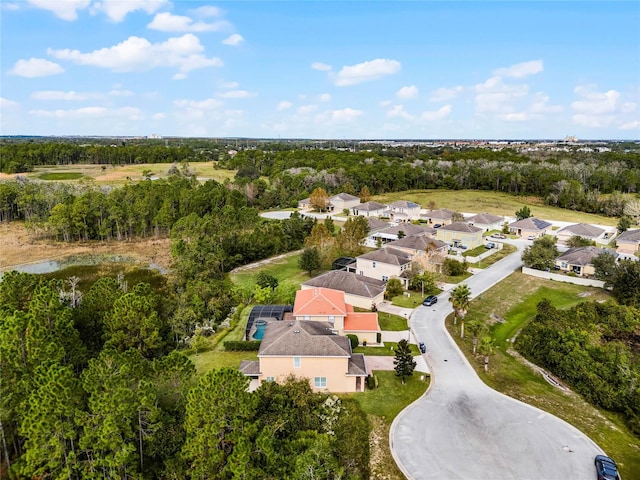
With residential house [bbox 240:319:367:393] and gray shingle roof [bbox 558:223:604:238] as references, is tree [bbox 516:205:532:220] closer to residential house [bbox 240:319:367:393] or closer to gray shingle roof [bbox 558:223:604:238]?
gray shingle roof [bbox 558:223:604:238]

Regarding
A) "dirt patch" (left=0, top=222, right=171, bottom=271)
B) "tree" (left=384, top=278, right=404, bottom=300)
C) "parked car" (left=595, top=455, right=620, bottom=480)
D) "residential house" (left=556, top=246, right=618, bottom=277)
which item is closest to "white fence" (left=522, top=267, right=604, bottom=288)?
"residential house" (left=556, top=246, right=618, bottom=277)

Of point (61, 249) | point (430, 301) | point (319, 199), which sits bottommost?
point (430, 301)

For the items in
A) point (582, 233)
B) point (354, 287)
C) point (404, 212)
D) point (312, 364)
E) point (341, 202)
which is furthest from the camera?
point (341, 202)

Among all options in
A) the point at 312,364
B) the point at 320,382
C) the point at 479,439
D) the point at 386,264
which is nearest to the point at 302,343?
the point at 312,364

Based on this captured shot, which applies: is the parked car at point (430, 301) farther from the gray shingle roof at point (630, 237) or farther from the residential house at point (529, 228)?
the residential house at point (529, 228)

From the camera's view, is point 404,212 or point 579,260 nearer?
point 579,260

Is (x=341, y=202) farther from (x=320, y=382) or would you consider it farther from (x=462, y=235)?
(x=320, y=382)

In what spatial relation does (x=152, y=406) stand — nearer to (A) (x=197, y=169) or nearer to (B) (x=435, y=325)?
(B) (x=435, y=325)
